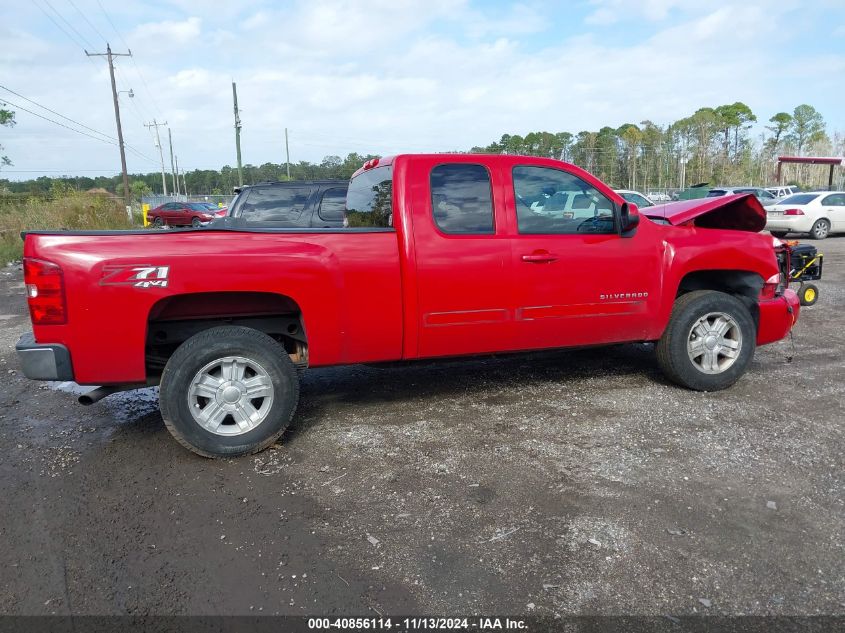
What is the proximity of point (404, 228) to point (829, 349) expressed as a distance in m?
5.00

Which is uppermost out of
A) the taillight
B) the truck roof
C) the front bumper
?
the truck roof

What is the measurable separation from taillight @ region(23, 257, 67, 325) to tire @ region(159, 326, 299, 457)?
2.22 feet

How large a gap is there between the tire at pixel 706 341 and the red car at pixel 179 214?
3097cm

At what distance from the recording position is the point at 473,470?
3.67m

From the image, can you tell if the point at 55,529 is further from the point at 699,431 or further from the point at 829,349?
the point at 829,349

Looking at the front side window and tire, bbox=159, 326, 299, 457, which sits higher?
the front side window

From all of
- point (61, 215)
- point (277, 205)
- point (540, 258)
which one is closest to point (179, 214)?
point (61, 215)

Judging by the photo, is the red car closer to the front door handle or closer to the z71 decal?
the z71 decal

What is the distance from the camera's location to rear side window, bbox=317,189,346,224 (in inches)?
328

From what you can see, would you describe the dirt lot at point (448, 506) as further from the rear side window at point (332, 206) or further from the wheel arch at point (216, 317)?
the rear side window at point (332, 206)

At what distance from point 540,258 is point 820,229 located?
18.4m

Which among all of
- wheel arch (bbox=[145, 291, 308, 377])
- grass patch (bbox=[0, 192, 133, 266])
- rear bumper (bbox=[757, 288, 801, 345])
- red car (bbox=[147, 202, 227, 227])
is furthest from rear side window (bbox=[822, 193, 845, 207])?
red car (bbox=[147, 202, 227, 227])

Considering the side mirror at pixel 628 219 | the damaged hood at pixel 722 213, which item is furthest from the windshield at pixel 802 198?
the side mirror at pixel 628 219

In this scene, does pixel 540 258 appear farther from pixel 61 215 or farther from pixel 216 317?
pixel 61 215
